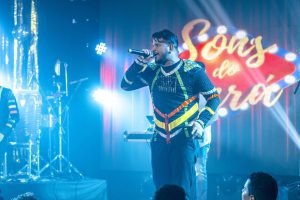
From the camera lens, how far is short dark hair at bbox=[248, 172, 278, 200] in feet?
12.5

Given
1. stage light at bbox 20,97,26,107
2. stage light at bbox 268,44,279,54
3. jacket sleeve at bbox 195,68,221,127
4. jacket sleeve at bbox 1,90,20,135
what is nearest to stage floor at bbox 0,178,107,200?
jacket sleeve at bbox 1,90,20,135

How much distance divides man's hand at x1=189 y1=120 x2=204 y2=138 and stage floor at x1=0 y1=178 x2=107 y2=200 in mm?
4127

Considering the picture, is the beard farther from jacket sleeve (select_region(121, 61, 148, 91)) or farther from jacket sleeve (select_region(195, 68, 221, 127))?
jacket sleeve (select_region(195, 68, 221, 127))

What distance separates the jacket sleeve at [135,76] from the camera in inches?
225

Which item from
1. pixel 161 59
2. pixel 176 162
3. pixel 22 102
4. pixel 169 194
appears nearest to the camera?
pixel 169 194

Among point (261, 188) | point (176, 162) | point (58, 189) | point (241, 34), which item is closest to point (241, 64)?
point (241, 34)

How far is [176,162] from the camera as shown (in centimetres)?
550

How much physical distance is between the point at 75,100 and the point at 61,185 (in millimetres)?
3272

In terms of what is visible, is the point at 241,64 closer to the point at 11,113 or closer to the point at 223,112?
the point at 223,112

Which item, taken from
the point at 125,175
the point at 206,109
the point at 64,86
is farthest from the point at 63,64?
the point at 206,109

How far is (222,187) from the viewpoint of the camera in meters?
10.5

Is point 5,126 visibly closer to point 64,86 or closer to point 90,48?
point 64,86

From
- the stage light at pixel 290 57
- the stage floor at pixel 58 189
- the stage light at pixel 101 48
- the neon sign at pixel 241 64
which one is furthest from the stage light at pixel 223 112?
the stage floor at pixel 58 189

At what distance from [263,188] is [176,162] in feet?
5.75
